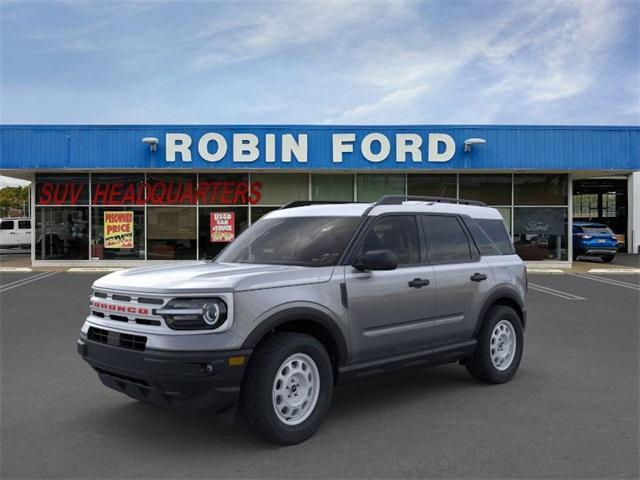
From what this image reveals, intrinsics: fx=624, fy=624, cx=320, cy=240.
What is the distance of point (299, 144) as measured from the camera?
21688 mm

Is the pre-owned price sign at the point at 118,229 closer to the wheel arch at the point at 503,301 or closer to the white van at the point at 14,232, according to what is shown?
the white van at the point at 14,232

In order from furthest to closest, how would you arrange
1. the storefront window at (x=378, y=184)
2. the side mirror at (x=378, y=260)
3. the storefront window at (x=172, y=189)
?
the storefront window at (x=378, y=184) → the storefront window at (x=172, y=189) → the side mirror at (x=378, y=260)

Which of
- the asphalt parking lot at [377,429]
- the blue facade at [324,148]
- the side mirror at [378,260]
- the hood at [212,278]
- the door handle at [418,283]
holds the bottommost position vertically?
the asphalt parking lot at [377,429]

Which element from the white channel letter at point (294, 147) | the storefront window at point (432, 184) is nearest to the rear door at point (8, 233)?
the white channel letter at point (294, 147)

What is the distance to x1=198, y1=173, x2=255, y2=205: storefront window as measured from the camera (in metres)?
23.2

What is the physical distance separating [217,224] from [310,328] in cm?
1880

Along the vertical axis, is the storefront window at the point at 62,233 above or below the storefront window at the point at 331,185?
below

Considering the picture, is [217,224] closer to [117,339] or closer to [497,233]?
[497,233]

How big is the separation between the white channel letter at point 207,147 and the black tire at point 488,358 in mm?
16331

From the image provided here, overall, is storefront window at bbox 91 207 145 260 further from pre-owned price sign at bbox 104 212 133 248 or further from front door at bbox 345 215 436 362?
front door at bbox 345 215 436 362

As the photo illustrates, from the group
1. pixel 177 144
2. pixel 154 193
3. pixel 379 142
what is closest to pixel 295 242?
pixel 379 142

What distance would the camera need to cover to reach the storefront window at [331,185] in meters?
23.5

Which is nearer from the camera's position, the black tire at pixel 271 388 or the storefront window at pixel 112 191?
the black tire at pixel 271 388

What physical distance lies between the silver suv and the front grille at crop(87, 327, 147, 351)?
0.01m
